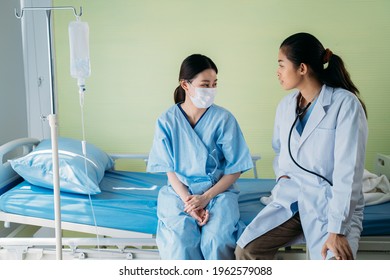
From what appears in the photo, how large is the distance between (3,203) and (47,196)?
0.63 ft

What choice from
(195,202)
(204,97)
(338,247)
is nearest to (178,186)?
(195,202)

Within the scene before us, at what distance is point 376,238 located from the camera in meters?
1.89

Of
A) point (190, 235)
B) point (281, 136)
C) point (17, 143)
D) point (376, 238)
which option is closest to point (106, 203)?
point (190, 235)

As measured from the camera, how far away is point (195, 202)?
1.87 metres

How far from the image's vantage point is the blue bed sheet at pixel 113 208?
1.95m

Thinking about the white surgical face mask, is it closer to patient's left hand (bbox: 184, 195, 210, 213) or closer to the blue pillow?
patient's left hand (bbox: 184, 195, 210, 213)

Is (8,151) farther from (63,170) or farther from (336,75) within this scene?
(336,75)

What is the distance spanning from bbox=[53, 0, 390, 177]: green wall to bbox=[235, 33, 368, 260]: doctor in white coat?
74cm

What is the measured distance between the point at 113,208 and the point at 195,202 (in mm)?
364

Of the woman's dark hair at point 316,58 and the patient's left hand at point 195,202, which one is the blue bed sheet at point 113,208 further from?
the woman's dark hair at point 316,58

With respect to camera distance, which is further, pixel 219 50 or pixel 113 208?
pixel 219 50

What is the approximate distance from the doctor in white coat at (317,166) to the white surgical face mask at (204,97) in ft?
1.00

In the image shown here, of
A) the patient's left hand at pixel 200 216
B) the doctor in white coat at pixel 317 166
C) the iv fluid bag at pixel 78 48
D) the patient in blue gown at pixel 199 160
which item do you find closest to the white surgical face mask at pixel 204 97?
the patient in blue gown at pixel 199 160

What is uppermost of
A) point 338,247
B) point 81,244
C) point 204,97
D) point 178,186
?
point 204,97
